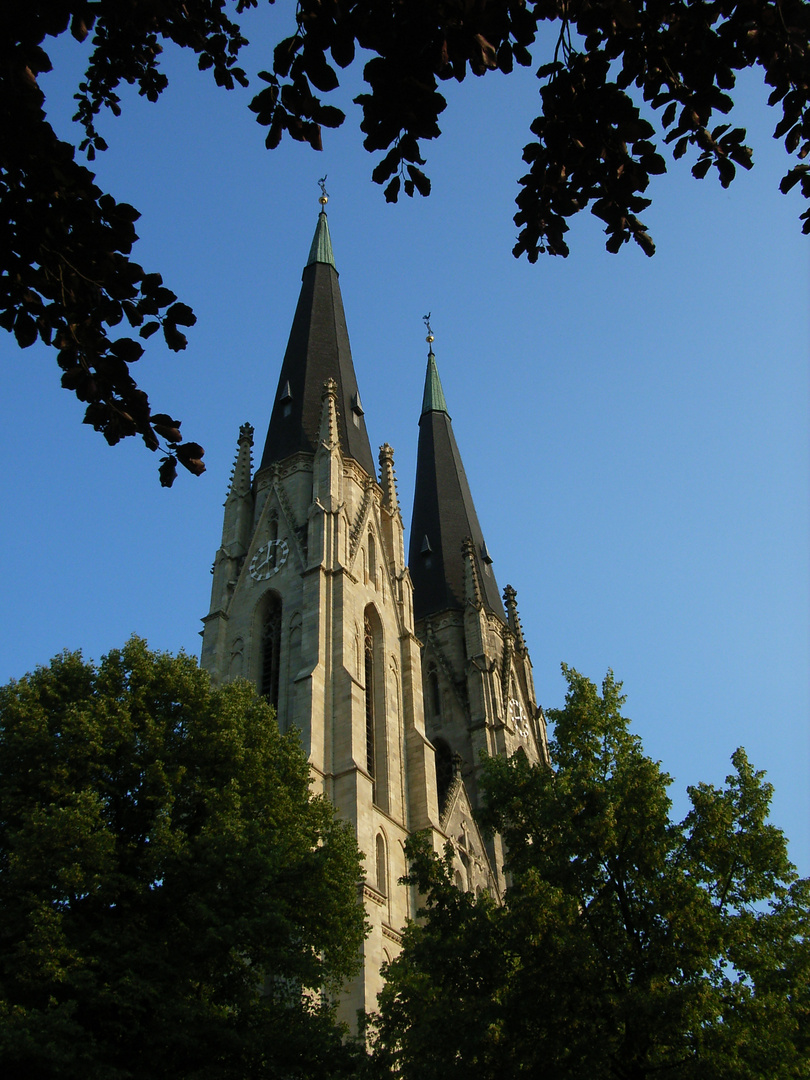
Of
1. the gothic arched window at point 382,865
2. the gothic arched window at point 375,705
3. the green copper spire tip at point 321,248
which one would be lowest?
the gothic arched window at point 382,865

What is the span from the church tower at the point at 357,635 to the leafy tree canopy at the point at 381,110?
68.3ft

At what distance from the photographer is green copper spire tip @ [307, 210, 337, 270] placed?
51719 millimetres

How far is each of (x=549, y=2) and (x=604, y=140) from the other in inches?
32.9

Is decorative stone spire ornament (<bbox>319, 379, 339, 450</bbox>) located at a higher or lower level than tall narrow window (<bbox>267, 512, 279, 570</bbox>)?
higher

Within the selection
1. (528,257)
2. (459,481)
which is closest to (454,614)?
(459,481)

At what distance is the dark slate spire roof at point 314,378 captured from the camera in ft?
131

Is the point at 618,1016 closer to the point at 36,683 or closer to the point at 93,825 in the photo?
the point at 93,825

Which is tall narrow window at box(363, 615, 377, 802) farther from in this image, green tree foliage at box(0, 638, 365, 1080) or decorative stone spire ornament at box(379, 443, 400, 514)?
green tree foliage at box(0, 638, 365, 1080)

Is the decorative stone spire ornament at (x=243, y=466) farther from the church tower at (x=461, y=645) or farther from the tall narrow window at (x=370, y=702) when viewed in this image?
→ the church tower at (x=461, y=645)

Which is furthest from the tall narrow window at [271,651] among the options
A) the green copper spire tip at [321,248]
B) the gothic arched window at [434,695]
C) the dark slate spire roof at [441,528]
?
the green copper spire tip at [321,248]

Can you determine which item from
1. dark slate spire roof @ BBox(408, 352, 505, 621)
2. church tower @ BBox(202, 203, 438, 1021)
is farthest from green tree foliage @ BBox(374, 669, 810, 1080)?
dark slate spire roof @ BBox(408, 352, 505, 621)

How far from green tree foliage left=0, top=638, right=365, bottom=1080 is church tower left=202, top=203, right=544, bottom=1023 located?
27.8 feet

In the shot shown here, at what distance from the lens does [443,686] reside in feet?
152

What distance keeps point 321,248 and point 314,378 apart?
12829 millimetres
